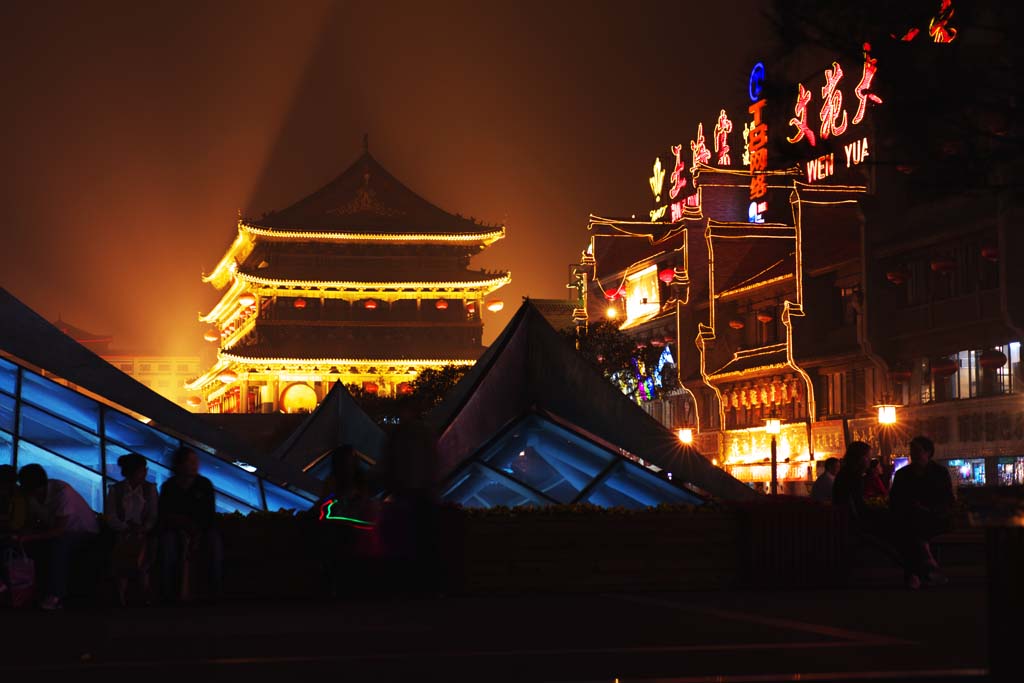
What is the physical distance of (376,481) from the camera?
1605 cm

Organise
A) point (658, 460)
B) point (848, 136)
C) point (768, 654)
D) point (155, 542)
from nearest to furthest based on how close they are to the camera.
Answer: point (768, 654) → point (155, 542) → point (658, 460) → point (848, 136)

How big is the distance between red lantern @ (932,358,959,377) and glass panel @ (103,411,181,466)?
33.2 m

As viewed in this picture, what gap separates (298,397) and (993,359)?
2298 inches

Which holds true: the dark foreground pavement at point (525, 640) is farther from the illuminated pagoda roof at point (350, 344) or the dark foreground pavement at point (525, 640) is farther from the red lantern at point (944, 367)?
the illuminated pagoda roof at point (350, 344)

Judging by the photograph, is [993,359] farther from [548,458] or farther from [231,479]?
[231,479]

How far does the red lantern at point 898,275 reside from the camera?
51.4 m

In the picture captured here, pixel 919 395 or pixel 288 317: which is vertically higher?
pixel 288 317

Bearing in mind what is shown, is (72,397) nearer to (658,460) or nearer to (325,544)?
(325,544)

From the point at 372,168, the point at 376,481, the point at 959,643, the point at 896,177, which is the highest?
the point at 372,168

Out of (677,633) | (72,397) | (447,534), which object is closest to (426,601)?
(447,534)

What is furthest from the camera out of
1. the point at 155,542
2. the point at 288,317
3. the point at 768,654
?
the point at 288,317

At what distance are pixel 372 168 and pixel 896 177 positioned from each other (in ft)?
170

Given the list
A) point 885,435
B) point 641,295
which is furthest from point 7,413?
point 641,295

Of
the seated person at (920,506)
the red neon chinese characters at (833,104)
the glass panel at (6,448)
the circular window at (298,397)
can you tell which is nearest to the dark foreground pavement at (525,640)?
the seated person at (920,506)
